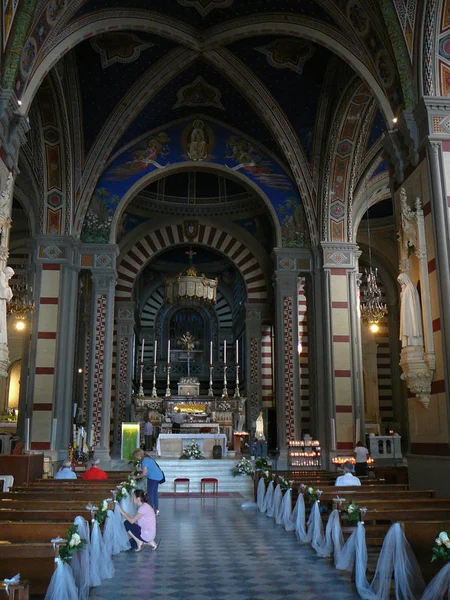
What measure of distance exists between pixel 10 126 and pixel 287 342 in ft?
28.9

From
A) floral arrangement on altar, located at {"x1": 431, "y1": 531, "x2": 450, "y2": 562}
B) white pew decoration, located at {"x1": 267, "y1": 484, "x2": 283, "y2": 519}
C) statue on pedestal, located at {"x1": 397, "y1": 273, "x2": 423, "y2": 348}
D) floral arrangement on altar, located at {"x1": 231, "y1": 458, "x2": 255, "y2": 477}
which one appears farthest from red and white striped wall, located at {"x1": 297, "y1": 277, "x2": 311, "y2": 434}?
floral arrangement on altar, located at {"x1": 431, "y1": 531, "x2": 450, "y2": 562}

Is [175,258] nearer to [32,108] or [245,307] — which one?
[245,307]

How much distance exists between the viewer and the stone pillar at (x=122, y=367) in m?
19.0

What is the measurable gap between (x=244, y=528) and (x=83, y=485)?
2224mm

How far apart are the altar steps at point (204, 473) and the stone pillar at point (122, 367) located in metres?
4.63

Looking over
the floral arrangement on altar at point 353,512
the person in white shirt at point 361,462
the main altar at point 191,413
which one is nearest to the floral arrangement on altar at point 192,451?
the main altar at point 191,413

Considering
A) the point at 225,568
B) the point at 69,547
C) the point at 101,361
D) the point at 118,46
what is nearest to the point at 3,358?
the point at 225,568

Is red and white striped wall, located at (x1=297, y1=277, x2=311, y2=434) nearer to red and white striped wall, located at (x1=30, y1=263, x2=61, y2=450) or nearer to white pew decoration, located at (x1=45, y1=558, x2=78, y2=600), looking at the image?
red and white striped wall, located at (x1=30, y1=263, x2=61, y2=450)

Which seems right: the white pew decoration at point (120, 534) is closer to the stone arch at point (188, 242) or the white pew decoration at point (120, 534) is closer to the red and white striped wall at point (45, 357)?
the red and white striped wall at point (45, 357)

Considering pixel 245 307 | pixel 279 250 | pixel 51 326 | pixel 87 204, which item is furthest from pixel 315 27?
pixel 245 307

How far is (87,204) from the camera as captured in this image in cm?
1491

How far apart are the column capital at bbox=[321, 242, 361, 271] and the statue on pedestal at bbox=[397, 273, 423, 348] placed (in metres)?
6.55

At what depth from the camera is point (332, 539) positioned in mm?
6195

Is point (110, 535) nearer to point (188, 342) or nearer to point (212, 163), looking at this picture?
point (212, 163)
